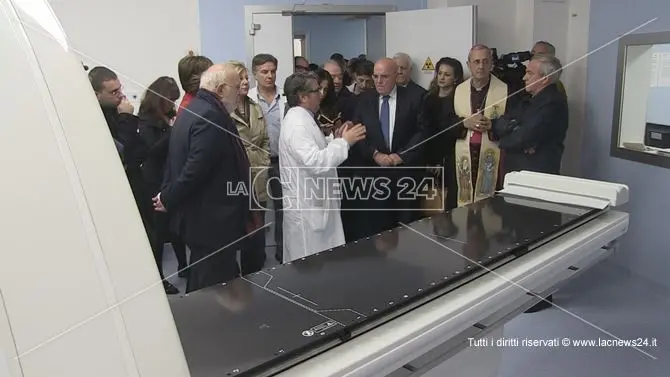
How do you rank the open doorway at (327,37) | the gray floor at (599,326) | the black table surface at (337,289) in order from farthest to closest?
the open doorway at (327,37), the gray floor at (599,326), the black table surface at (337,289)

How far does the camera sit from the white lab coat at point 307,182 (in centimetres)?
273

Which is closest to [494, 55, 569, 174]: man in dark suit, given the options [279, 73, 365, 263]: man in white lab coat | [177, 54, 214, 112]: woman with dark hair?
[279, 73, 365, 263]: man in white lab coat

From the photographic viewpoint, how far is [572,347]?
105 inches

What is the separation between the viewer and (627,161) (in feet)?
11.5

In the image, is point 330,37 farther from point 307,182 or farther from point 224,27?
point 307,182

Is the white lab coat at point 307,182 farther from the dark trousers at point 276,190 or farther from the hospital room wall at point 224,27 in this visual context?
the hospital room wall at point 224,27

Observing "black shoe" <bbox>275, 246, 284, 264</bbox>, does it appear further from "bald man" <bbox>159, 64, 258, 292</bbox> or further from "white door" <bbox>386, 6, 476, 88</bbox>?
"white door" <bbox>386, 6, 476, 88</bbox>

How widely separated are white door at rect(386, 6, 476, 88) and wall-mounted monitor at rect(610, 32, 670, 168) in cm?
118

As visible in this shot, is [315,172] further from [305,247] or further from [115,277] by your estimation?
[115,277]

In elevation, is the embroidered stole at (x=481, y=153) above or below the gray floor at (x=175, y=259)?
above

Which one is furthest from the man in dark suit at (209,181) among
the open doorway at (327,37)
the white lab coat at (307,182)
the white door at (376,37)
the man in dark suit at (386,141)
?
the open doorway at (327,37)

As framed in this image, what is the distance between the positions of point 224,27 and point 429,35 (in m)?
1.58

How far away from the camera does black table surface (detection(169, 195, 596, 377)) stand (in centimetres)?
121

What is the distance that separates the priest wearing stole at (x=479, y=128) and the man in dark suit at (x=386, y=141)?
0.26 m
